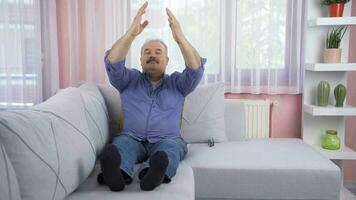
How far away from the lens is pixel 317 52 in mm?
2547

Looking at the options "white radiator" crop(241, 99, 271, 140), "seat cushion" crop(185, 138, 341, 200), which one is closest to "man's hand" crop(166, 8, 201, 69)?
"seat cushion" crop(185, 138, 341, 200)

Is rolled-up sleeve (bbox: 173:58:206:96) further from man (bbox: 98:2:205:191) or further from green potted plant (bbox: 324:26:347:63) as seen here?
green potted plant (bbox: 324:26:347:63)

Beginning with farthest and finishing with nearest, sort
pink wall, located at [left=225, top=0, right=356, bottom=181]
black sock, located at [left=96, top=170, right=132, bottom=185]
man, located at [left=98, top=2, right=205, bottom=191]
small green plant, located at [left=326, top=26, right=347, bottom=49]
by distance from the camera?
1. pink wall, located at [left=225, top=0, right=356, bottom=181]
2. small green plant, located at [left=326, top=26, right=347, bottom=49]
3. man, located at [left=98, top=2, right=205, bottom=191]
4. black sock, located at [left=96, top=170, right=132, bottom=185]

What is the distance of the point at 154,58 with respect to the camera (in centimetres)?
197

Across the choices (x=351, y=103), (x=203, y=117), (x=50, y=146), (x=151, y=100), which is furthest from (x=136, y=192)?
(x=351, y=103)

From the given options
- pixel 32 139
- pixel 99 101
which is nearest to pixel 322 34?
pixel 99 101

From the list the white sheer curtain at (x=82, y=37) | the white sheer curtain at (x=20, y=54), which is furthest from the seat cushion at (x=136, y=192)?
the white sheer curtain at (x=20, y=54)

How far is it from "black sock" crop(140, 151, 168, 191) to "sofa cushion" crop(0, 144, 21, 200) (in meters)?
0.49

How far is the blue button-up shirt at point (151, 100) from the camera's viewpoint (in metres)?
1.91

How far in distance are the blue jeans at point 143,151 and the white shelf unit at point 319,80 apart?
116 cm

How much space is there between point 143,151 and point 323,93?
4.63 feet

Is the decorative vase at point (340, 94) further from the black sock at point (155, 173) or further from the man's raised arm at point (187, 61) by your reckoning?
the black sock at point (155, 173)

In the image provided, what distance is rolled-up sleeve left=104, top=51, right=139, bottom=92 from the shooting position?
6.22ft

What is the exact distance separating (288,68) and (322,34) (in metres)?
0.35
